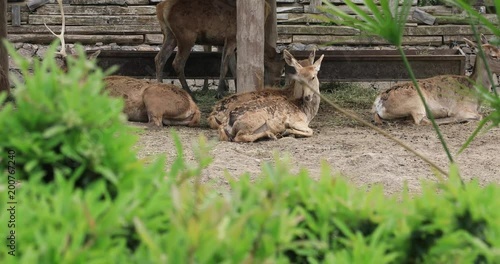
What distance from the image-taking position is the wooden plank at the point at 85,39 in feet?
49.4

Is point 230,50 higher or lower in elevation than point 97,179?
lower

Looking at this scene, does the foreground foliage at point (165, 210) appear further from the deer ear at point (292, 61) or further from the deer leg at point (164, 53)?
the deer leg at point (164, 53)

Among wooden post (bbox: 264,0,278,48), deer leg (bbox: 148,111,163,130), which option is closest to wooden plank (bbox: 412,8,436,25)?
wooden post (bbox: 264,0,278,48)

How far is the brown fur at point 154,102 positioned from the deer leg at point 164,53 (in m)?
2.21

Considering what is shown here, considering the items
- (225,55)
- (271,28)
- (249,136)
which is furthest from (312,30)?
(249,136)

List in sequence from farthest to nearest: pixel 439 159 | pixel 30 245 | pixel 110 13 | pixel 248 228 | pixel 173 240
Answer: pixel 110 13
pixel 439 159
pixel 248 228
pixel 30 245
pixel 173 240

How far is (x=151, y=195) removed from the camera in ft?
7.13

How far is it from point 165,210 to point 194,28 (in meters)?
10.6

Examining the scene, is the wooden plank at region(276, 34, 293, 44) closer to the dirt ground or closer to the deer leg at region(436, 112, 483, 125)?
the dirt ground

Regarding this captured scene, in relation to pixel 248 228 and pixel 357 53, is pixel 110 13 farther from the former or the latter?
pixel 248 228

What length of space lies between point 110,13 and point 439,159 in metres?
9.10

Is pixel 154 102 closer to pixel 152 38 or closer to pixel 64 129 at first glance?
pixel 152 38

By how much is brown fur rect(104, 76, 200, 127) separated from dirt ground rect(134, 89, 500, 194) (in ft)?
0.57

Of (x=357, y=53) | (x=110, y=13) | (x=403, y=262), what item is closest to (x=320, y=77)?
(x=357, y=53)
